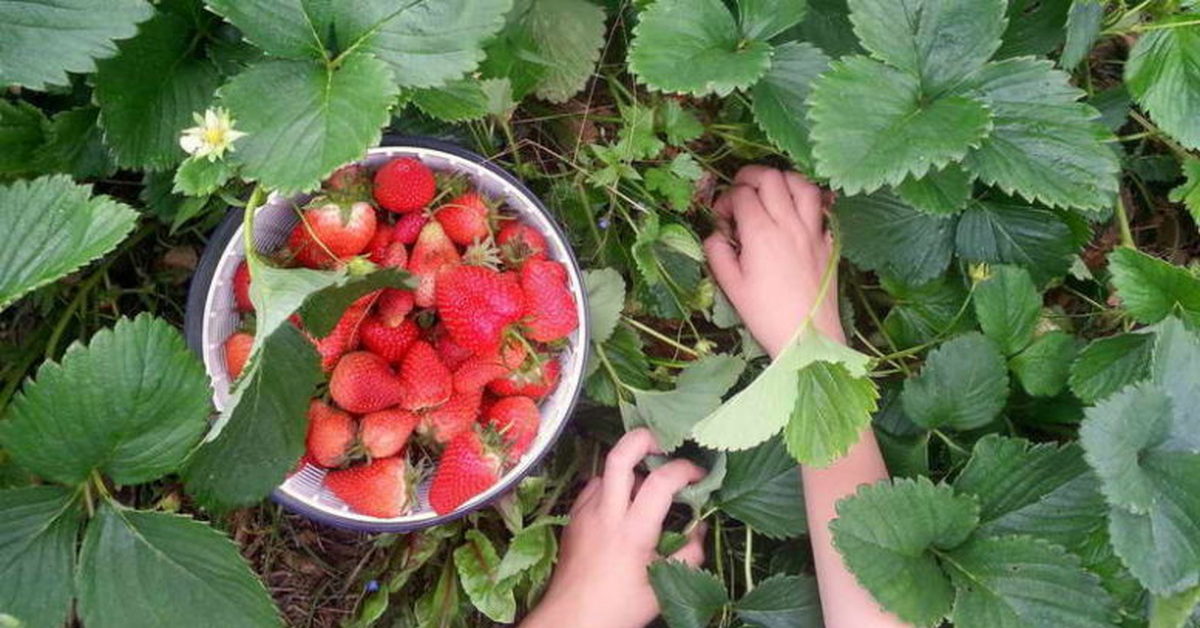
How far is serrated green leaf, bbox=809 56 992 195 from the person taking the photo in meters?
0.90

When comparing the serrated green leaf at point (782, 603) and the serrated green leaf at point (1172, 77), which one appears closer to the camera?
the serrated green leaf at point (1172, 77)

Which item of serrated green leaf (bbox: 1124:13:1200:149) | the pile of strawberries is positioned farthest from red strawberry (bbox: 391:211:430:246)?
serrated green leaf (bbox: 1124:13:1200:149)

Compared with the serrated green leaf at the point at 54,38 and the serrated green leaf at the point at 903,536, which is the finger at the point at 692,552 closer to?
the serrated green leaf at the point at 903,536

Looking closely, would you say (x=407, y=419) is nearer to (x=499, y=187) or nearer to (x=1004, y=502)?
(x=499, y=187)

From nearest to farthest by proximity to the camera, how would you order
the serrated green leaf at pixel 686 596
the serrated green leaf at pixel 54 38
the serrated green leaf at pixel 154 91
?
the serrated green leaf at pixel 54 38 → the serrated green leaf at pixel 154 91 → the serrated green leaf at pixel 686 596

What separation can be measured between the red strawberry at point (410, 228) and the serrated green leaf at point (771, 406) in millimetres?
320

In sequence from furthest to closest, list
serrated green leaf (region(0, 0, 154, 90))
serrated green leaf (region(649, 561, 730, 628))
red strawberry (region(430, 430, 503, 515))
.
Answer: serrated green leaf (region(649, 561, 730, 628)) < red strawberry (region(430, 430, 503, 515)) < serrated green leaf (region(0, 0, 154, 90))

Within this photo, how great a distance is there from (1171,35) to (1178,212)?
406 millimetres

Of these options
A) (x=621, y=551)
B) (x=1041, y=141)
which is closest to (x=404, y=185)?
(x=621, y=551)

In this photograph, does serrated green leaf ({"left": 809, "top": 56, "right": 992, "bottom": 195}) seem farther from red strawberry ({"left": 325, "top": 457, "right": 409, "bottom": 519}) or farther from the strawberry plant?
red strawberry ({"left": 325, "top": 457, "right": 409, "bottom": 519})

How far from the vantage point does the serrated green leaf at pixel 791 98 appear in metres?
0.99

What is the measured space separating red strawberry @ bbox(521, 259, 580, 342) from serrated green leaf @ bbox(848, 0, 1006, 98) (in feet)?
1.15

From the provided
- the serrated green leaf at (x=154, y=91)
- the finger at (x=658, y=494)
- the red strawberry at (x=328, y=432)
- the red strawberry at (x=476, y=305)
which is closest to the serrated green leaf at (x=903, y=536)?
the finger at (x=658, y=494)

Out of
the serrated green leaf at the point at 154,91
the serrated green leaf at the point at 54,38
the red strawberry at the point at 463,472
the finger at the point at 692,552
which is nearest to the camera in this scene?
the serrated green leaf at the point at 54,38
